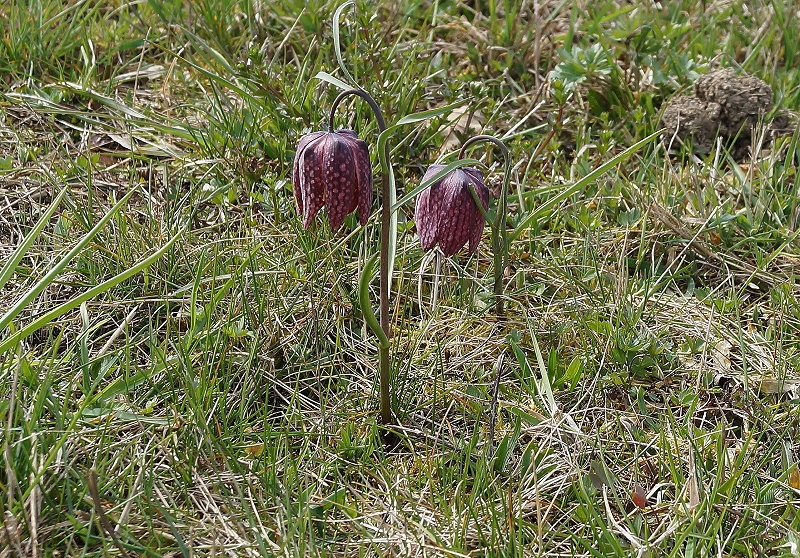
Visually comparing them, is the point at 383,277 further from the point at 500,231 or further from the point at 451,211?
the point at 500,231

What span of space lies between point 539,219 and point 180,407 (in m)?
0.88

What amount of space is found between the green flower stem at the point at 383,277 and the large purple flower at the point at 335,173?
34 mm

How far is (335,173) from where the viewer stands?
153 cm

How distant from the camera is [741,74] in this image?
245cm

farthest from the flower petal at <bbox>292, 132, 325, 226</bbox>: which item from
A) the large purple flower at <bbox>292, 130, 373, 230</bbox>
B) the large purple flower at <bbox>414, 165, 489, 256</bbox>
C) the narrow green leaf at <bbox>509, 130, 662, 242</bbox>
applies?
the narrow green leaf at <bbox>509, 130, 662, 242</bbox>

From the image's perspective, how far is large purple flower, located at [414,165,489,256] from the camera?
167cm

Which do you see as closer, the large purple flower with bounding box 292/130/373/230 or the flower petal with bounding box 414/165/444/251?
the large purple flower with bounding box 292/130/373/230

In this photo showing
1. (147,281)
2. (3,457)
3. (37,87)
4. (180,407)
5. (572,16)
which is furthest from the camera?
(572,16)

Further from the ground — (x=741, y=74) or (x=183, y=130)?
(x=741, y=74)

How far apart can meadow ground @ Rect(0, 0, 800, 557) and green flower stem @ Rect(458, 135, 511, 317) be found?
0.04m

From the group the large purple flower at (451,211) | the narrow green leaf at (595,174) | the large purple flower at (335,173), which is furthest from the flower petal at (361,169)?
the narrow green leaf at (595,174)

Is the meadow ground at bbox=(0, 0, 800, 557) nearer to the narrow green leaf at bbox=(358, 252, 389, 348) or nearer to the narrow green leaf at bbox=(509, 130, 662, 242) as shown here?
the narrow green leaf at bbox=(509, 130, 662, 242)

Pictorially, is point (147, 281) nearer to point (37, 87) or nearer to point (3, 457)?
point (3, 457)

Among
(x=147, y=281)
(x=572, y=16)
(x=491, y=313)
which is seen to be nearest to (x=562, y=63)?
(x=572, y=16)
